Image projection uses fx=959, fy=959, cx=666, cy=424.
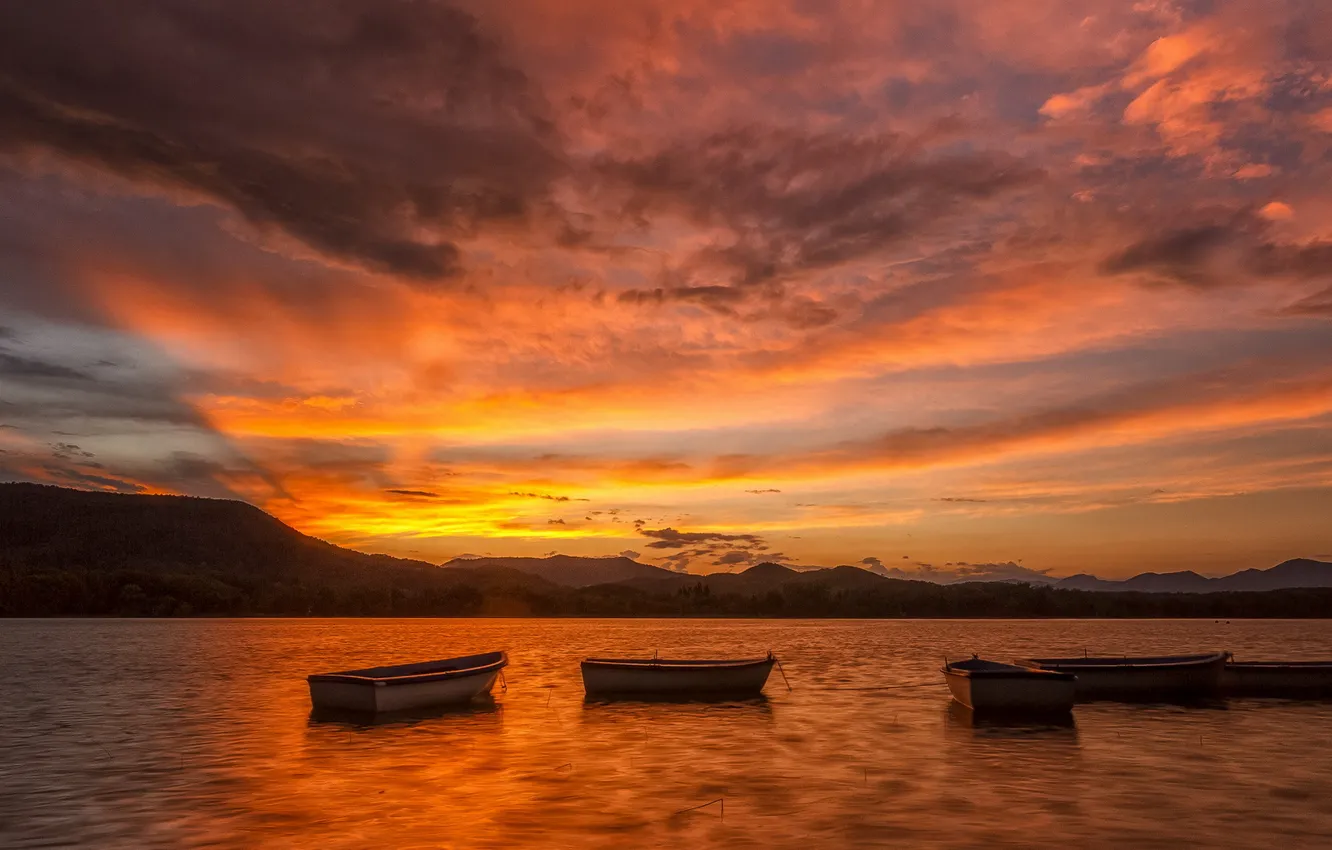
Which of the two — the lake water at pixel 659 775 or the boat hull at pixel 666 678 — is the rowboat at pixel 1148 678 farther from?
the boat hull at pixel 666 678

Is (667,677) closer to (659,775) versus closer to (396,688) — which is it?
(396,688)

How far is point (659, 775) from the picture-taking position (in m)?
29.6

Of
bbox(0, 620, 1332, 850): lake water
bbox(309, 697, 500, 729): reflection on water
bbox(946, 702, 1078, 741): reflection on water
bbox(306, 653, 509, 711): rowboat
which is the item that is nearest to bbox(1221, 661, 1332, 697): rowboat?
bbox(0, 620, 1332, 850): lake water

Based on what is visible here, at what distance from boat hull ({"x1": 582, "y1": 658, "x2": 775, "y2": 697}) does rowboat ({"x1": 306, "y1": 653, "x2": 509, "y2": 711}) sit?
6.04m

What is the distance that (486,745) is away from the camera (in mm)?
36156

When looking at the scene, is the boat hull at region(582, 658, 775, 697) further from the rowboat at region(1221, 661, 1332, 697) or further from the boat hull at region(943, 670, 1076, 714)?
the rowboat at region(1221, 661, 1332, 697)

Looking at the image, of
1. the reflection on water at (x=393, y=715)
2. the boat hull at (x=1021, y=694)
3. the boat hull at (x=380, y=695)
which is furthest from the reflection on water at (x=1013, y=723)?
the boat hull at (x=380, y=695)

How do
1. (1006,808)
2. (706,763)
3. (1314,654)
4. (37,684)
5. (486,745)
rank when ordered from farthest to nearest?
(1314,654), (37,684), (486,745), (706,763), (1006,808)

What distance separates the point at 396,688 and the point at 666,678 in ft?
50.7

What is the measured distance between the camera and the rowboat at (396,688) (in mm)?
43344

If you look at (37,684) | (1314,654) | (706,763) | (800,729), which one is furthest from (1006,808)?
(1314,654)

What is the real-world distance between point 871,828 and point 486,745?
18185 millimetres

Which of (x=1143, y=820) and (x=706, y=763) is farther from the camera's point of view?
(x=706, y=763)

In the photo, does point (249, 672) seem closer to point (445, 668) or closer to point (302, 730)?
point (445, 668)
